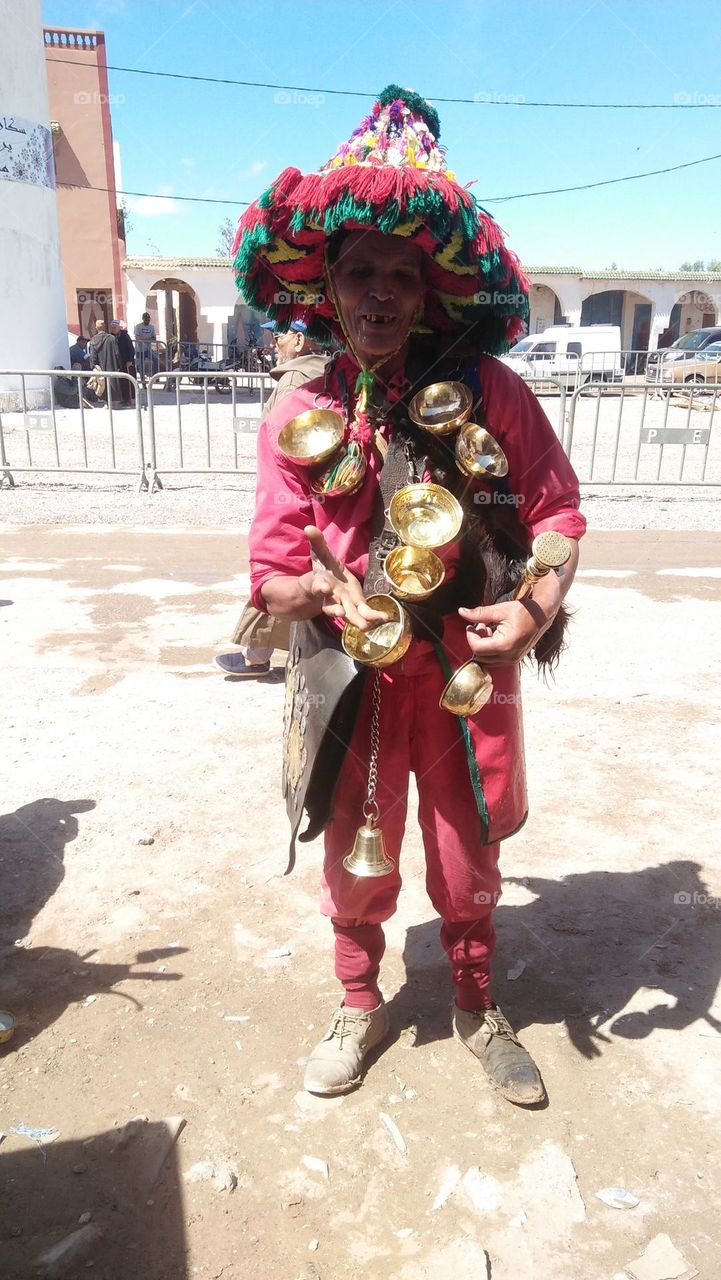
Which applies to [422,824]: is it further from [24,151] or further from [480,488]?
[24,151]

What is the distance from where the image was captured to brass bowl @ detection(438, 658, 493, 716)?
1914mm

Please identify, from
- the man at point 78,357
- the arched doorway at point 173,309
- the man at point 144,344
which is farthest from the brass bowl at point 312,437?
the arched doorway at point 173,309

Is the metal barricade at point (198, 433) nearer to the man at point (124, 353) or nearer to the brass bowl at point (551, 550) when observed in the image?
the man at point (124, 353)

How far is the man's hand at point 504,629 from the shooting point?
1.87m

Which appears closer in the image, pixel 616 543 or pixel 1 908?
pixel 1 908

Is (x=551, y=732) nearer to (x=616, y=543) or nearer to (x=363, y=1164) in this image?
(x=363, y=1164)

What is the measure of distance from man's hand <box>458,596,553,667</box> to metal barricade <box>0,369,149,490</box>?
7842mm

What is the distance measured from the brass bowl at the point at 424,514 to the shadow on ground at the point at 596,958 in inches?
56.8

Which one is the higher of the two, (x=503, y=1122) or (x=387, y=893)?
(x=387, y=893)

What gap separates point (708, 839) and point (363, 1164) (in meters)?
1.92

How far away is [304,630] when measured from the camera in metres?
2.12

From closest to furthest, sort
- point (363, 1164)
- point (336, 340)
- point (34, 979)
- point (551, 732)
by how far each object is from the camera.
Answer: point (363, 1164), point (336, 340), point (34, 979), point (551, 732)

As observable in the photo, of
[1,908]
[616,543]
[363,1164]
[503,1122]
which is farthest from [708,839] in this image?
[616,543]

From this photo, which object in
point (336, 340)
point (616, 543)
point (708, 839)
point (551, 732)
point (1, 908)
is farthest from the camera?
point (616, 543)
